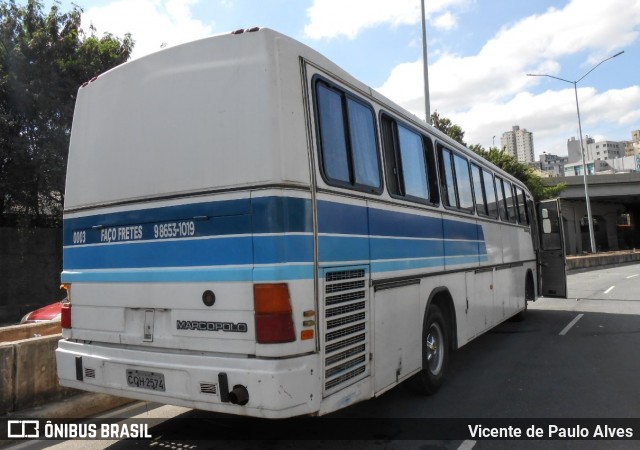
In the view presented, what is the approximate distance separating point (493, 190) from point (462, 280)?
8.85 ft

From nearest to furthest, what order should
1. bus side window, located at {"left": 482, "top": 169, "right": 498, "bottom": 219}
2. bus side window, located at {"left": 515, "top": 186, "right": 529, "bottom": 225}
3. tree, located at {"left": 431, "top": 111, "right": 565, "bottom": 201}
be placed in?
bus side window, located at {"left": 482, "top": 169, "right": 498, "bottom": 219}, bus side window, located at {"left": 515, "top": 186, "right": 529, "bottom": 225}, tree, located at {"left": 431, "top": 111, "right": 565, "bottom": 201}

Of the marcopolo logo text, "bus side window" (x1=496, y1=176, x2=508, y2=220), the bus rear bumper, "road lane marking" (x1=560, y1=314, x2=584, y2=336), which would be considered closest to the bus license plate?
the bus rear bumper

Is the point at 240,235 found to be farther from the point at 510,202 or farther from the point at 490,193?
the point at 510,202

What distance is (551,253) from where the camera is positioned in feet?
40.1

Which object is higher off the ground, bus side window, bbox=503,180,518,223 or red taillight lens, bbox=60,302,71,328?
bus side window, bbox=503,180,518,223

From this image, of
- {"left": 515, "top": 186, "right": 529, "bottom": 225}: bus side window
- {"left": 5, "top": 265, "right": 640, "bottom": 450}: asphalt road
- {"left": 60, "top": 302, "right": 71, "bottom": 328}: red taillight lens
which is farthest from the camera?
{"left": 515, "top": 186, "right": 529, "bottom": 225}: bus side window

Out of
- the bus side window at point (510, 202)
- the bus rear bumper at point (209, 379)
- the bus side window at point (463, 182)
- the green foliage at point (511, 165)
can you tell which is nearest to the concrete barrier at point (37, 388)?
the bus rear bumper at point (209, 379)

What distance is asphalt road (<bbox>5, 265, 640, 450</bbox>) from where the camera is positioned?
453 centimetres

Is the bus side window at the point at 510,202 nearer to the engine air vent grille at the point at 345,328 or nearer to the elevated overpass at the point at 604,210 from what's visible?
the engine air vent grille at the point at 345,328

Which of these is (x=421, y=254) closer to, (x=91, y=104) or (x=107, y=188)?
(x=107, y=188)

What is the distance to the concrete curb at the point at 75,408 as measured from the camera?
4840 mm

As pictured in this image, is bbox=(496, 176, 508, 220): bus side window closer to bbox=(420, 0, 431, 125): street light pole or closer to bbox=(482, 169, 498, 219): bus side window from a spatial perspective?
bbox=(482, 169, 498, 219): bus side window

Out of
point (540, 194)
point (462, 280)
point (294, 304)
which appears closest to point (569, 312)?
point (462, 280)

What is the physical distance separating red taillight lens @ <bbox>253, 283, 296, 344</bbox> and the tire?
240cm
